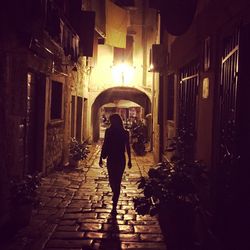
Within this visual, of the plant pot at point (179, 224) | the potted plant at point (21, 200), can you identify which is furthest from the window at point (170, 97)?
the plant pot at point (179, 224)

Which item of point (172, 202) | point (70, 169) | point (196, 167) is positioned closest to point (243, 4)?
point (196, 167)

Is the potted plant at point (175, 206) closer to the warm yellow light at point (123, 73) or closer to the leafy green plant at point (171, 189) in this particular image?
the leafy green plant at point (171, 189)

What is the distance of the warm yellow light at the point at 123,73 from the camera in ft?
69.0

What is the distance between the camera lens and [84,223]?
20.3 ft

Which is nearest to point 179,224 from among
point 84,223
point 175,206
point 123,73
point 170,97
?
point 175,206

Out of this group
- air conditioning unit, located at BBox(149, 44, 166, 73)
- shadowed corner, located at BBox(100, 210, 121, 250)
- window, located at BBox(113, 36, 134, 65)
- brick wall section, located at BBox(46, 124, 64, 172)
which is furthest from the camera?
window, located at BBox(113, 36, 134, 65)

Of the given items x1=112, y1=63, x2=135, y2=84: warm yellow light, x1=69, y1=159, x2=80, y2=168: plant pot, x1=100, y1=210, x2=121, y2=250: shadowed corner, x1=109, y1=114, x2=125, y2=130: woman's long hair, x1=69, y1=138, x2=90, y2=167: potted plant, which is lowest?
x1=100, y1=210, x2=121, y2=250: shadowed corner

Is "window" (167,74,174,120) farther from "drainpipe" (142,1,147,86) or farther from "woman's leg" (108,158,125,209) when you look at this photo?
"drainpipe" (142,1,147,86)

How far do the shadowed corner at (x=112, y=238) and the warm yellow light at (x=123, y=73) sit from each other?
598 inches

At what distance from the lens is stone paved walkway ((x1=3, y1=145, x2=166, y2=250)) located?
5.23 meters

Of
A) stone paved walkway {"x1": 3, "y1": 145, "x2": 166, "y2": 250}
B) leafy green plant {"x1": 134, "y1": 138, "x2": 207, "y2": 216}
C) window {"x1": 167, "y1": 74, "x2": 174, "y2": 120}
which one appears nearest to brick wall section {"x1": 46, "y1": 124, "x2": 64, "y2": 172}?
stone paved walkway {"x1": 3, "y1": 145, "x2": 166, "y2": 250}

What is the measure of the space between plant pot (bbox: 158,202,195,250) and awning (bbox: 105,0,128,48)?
12947 millimetres

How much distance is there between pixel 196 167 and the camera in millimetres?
5266

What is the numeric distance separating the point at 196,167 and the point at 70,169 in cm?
707
